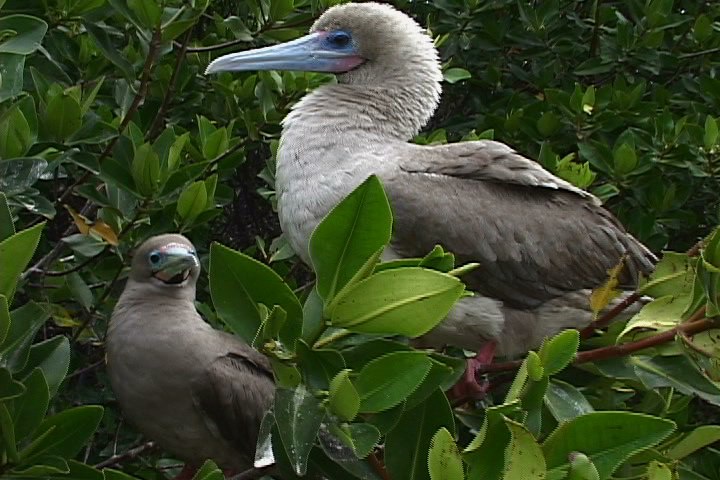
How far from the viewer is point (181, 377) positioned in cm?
361

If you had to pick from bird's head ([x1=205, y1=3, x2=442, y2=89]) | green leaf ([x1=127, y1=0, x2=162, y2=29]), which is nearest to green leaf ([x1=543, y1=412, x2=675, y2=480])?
green leaf ([x1=127, y1=0, x2=162, y2=29])

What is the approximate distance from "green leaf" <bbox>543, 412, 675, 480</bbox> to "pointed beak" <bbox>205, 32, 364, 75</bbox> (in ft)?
7.44

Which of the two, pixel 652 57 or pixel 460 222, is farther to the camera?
pixel 652 57

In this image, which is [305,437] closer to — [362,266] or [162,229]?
[362,266]

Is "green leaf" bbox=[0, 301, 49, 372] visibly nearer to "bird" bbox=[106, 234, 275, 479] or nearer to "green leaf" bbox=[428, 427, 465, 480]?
"green leaf" bbox=[428, 427, 465, 480]

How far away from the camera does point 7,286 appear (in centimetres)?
176

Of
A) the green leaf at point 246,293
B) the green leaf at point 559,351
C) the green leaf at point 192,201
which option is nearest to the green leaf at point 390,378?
the green leaf at point 246,293

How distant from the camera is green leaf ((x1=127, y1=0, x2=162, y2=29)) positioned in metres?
3.24

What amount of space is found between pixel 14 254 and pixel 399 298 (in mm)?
653

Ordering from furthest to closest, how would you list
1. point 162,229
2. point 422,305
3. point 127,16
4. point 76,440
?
point 162,229, point 127,16, point 76,440, point 422,305

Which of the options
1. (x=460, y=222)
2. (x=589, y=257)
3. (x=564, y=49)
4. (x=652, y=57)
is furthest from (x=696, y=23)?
(x=460, y=222)

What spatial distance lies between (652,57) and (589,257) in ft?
6.16

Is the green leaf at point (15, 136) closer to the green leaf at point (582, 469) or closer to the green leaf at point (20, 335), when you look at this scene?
the green leaf at point (20, 335)

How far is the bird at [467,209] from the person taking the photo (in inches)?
133
